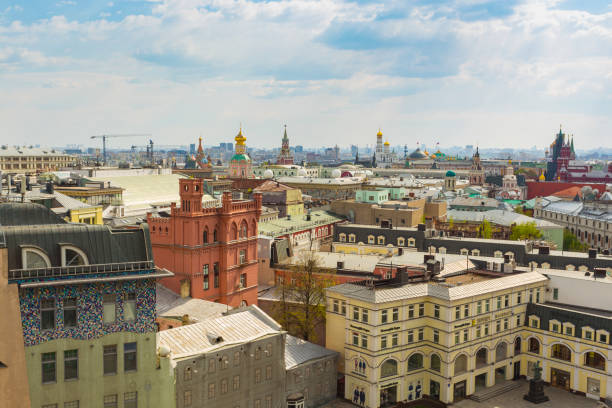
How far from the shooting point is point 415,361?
60.7m

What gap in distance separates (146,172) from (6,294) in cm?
13098

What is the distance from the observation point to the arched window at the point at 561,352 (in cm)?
6310

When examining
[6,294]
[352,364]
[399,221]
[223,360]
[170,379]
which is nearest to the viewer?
[6,294]

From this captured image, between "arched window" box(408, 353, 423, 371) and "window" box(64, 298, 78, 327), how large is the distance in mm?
37781

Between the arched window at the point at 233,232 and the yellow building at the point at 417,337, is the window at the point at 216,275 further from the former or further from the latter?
the yellow building at the point at 417,337

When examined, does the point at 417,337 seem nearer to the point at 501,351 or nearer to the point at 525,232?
the point at 501,351

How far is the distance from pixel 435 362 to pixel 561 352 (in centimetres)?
1436

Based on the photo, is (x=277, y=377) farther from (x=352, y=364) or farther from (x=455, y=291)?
(x=455, y=291)

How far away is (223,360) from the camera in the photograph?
152ft

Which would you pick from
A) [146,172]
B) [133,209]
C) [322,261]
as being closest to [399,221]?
[322,261]

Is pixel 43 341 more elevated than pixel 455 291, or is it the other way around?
pixel 43 341

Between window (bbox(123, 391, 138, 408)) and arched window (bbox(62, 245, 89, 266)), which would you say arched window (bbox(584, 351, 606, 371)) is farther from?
arched window (bbox(62, 245, 89, 266))

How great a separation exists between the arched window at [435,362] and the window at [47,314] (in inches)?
1571

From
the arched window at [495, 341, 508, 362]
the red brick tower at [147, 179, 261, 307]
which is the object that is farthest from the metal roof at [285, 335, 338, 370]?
the arched window at [495, 341, 508, 362]
